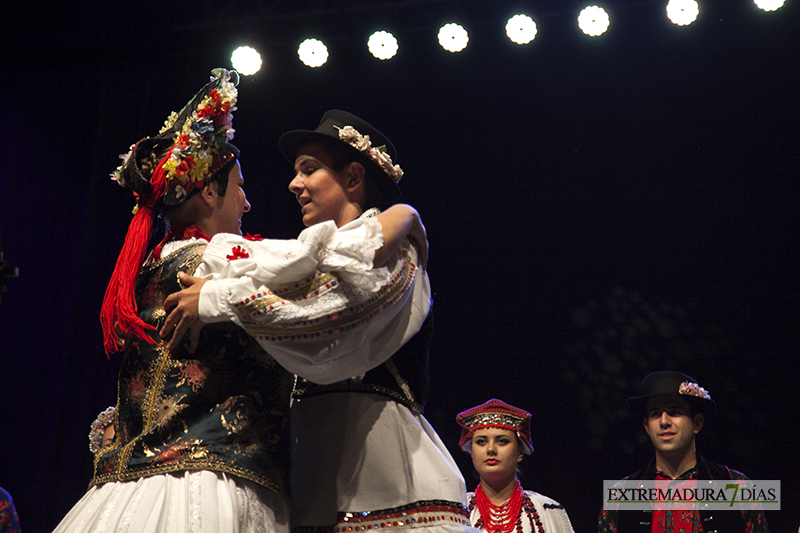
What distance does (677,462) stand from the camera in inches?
171

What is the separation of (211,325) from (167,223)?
0.50 metres

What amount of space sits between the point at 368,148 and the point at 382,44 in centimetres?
335

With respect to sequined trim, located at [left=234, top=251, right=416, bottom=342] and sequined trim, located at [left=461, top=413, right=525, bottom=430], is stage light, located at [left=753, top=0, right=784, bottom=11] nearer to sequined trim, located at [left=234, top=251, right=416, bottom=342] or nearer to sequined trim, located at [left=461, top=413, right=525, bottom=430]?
sequined trim, located at [left=461, top=413, right=525, bottom=430]

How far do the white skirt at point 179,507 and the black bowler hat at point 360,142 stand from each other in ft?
3.20

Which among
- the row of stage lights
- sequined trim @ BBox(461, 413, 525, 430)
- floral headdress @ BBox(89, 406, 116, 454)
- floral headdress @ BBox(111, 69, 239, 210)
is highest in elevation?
the row of stage lights

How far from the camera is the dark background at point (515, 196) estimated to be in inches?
201

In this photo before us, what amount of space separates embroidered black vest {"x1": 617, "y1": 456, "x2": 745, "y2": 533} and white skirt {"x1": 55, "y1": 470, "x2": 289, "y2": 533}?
3.35 metres

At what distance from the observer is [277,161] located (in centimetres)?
572

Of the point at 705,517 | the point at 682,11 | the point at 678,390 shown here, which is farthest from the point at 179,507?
the point at 682,11

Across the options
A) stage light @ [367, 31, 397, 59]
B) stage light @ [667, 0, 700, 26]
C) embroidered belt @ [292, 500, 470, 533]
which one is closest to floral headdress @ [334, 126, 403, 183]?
embroidered belt @ [292, 500, 470, 533]

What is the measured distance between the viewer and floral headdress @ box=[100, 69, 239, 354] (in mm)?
1891

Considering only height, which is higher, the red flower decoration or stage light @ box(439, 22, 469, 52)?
stage light @ box(439, 22, 469, 52)

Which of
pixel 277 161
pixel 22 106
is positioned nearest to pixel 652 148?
pixel 277 161

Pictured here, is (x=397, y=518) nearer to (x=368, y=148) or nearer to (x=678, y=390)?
(x=368, y=148)
